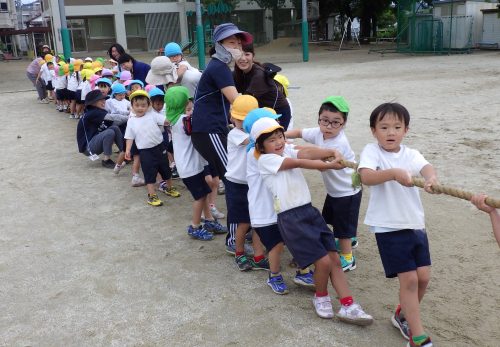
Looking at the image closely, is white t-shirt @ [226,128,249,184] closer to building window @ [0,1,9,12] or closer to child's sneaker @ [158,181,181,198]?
child's sneaker @ [158,181,181,198]

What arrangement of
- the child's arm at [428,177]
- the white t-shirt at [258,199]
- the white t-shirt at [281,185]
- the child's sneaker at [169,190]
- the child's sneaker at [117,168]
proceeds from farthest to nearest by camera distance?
the child's sneaker at [117,168] → the child's sneaker at [169,190] → the white t-shirt at [258,199] → the white t-shirt at [281,185] → the child's arm at [428,177]

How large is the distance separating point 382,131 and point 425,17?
77.0 feet

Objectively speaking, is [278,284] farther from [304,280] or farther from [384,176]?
[384,176]

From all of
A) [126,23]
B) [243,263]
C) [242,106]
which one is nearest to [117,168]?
[243,263]

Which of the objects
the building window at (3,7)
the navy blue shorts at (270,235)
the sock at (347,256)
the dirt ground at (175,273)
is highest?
the building window at (3,7)

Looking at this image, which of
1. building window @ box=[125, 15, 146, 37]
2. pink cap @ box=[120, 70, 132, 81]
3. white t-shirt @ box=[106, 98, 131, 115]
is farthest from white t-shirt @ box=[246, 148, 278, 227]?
building window @ box=[125, 15, 146, 37]

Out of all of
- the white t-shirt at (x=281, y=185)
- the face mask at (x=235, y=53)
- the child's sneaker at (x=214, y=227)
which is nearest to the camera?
the white t-shirt at (x=281, y=185)

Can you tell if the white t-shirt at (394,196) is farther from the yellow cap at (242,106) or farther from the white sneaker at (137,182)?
the white sneaker at (137,182)

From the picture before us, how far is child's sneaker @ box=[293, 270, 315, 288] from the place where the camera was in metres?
3.37

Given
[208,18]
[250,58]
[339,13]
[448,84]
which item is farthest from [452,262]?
[208,18]

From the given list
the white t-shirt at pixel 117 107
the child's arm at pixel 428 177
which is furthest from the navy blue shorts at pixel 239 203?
the white t-shirt at pixel 117 107

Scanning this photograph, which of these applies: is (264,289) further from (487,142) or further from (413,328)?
(487,142)

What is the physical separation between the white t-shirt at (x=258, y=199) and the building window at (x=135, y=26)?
40.1 m

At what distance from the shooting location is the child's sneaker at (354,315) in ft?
9.43
